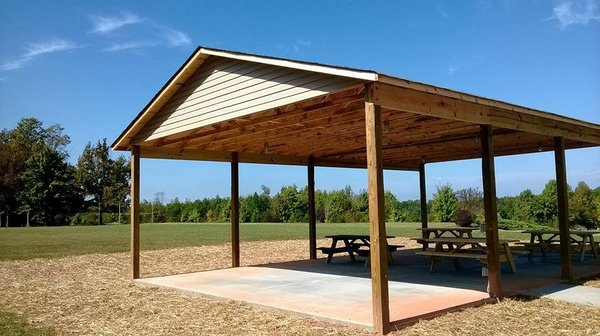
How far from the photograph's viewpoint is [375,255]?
508cm

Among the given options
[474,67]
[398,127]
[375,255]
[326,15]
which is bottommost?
[375,255]

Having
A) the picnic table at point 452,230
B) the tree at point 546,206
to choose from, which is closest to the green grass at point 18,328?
the picnic table at point 452,230

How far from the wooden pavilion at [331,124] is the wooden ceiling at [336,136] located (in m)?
0.02

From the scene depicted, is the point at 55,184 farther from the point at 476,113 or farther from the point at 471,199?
the point at 476,113

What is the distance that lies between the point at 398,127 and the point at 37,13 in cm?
1098

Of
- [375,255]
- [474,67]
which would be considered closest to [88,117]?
[474,67]

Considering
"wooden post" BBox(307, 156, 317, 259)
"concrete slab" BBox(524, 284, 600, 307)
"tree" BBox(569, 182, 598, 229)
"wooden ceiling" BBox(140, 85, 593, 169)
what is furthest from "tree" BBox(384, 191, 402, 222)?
"concrete slab" BBox(524, 284, 600, 307)

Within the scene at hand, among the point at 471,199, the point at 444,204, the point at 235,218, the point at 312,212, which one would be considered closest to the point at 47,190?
the point at 444,204

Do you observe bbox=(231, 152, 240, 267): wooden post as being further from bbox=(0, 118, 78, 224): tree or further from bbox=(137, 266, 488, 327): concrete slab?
bbox=(0, 118, 78, 224): tree

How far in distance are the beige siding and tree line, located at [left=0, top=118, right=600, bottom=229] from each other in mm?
25216

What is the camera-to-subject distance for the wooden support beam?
18.0ft

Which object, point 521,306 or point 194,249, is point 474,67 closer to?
point 194,249

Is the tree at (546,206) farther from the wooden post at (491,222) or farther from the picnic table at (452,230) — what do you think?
the wooden post at (491,222)

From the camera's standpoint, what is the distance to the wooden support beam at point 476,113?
5.47 meters
